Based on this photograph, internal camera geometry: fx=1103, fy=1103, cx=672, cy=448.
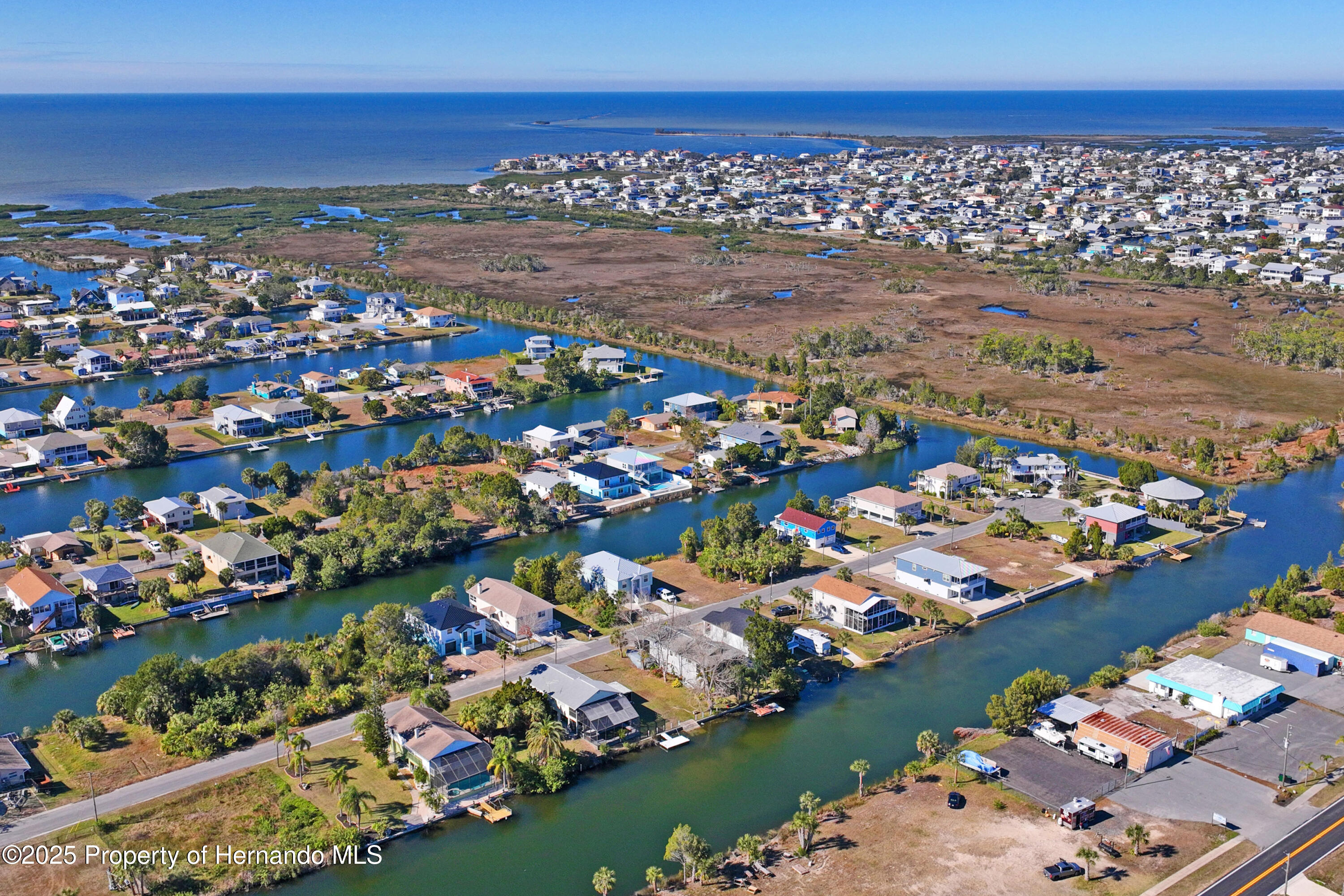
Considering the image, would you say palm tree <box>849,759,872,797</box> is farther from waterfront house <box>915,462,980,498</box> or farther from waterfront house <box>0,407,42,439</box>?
waterfront house <box>0,407,42,439</box>

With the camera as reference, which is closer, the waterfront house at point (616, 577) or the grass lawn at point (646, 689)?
the grass lawn at point (646, 689)

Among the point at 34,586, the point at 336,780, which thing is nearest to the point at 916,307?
the point at 34,586

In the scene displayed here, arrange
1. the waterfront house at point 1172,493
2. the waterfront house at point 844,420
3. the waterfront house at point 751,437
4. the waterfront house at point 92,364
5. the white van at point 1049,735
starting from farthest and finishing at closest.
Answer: the waterfront house at point 92,364 → the waterfront house at point 844,420 → the waterfront house at point 751,437 → the waterfront house at point 1172,493 → the white van at point 1049,735

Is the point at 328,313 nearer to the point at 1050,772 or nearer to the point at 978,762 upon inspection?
the point at 978,762

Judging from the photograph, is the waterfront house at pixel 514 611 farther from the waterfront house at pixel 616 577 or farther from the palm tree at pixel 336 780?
the palm tree at pixel 336 780

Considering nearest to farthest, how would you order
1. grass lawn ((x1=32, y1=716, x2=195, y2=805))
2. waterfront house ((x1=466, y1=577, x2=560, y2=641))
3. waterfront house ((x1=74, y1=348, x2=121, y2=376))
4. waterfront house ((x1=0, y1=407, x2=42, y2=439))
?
grass lawn ((x1=32, y1=716, x2=195, y2=805))
waterfront house ((x1=466, y1=577, x2=560, y2=641))
waterfront house ((x1=0, y1=407, x2=42, y2=439))
waterfront house ((x1=74, y1=348, x2=121, y2=376))

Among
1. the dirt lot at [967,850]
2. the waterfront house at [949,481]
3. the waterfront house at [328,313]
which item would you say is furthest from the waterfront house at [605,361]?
the dirt lot at [967,850]

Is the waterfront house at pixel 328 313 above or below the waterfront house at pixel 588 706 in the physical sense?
above

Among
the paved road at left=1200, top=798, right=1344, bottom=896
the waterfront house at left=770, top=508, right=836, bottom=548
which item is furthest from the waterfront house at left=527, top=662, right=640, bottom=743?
the paved road at left=1200, top=798, right=1344, bottom=896

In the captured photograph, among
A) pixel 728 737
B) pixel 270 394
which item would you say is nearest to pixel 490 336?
pixel 270 394
